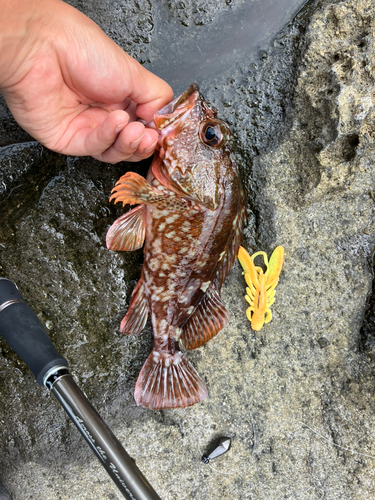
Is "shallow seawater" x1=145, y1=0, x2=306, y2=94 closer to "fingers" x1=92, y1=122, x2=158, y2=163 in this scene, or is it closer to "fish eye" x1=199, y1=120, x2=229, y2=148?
"fish eye" x1=199, y1=120, x2=229, y2=148

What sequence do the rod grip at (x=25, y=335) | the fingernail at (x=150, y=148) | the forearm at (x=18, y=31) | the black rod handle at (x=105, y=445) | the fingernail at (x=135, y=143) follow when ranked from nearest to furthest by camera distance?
the black rod handle at (x=105, y=445), the rod grip at (x=25, y=335), the forearm at (x=18, y=31), the fingernail at (x=135, y=143), the fingernail at (x=150, y=148)

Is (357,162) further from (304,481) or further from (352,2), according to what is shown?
(304,481)

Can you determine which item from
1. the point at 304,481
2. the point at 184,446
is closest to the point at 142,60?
the point at 184,446

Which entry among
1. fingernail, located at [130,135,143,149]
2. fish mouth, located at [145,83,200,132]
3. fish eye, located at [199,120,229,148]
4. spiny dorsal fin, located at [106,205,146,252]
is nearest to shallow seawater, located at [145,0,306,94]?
fish mouth, located at [145,83,200,132]

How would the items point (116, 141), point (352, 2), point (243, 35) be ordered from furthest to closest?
1. point (243, 35)
2. point (352, 2)
3. point (116, 141)

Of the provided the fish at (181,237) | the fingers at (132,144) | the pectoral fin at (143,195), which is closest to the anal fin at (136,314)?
the fish at (181,237)

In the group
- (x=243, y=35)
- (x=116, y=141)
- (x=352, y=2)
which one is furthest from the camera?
(x=243, y=35)

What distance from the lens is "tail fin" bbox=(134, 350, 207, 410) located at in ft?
8.39

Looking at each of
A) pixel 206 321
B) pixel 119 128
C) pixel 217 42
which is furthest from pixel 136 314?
pixel 217 42

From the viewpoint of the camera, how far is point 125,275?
2719 mm

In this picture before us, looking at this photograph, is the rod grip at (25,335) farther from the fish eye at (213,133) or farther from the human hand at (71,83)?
the fish eye at (213,133)

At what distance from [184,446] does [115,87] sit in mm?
Result: 2541

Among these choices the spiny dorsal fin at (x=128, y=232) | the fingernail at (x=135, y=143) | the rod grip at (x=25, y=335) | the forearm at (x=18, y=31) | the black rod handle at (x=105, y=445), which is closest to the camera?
the black rod handle at (x=105, y=445)

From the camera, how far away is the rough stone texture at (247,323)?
2568 mm
